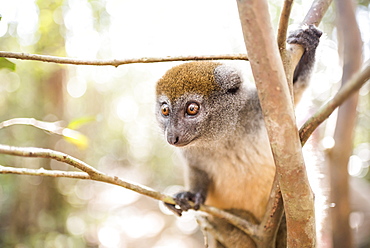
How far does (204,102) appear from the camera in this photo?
289 cm

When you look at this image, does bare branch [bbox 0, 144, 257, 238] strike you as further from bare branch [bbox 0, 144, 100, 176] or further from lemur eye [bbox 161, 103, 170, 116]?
lemur eye [bbox 161, 103, 170, 116]

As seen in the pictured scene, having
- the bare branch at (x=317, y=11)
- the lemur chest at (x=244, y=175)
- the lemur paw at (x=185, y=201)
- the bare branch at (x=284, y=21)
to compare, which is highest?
the bare branch at (x=317, y=11)

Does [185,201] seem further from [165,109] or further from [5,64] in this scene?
[5,64]

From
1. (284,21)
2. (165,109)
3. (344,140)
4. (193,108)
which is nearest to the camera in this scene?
(284,21)

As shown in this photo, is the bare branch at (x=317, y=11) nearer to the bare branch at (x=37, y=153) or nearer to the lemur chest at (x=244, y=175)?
the lemur chest at (x=244, y=175)

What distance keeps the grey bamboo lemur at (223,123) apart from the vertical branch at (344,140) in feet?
6.23

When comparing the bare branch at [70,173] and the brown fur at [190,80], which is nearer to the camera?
the bare branch at [70,173]

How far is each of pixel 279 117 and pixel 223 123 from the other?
147 cm

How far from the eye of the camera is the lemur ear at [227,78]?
2902mm

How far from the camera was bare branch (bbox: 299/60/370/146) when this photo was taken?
4.82ft

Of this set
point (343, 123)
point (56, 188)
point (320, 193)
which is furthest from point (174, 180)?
point (320, 193)

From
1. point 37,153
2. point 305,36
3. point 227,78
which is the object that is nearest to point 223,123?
point 227,78

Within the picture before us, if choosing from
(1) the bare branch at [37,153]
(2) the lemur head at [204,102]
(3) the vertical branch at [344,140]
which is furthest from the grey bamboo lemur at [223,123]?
(3) the vertical branch at [344,140]

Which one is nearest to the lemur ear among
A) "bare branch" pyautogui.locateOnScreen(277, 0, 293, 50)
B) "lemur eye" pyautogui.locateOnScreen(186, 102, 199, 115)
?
"lemur eye" pyautogui.locateOnScreen(186, 102, 199, 115)
